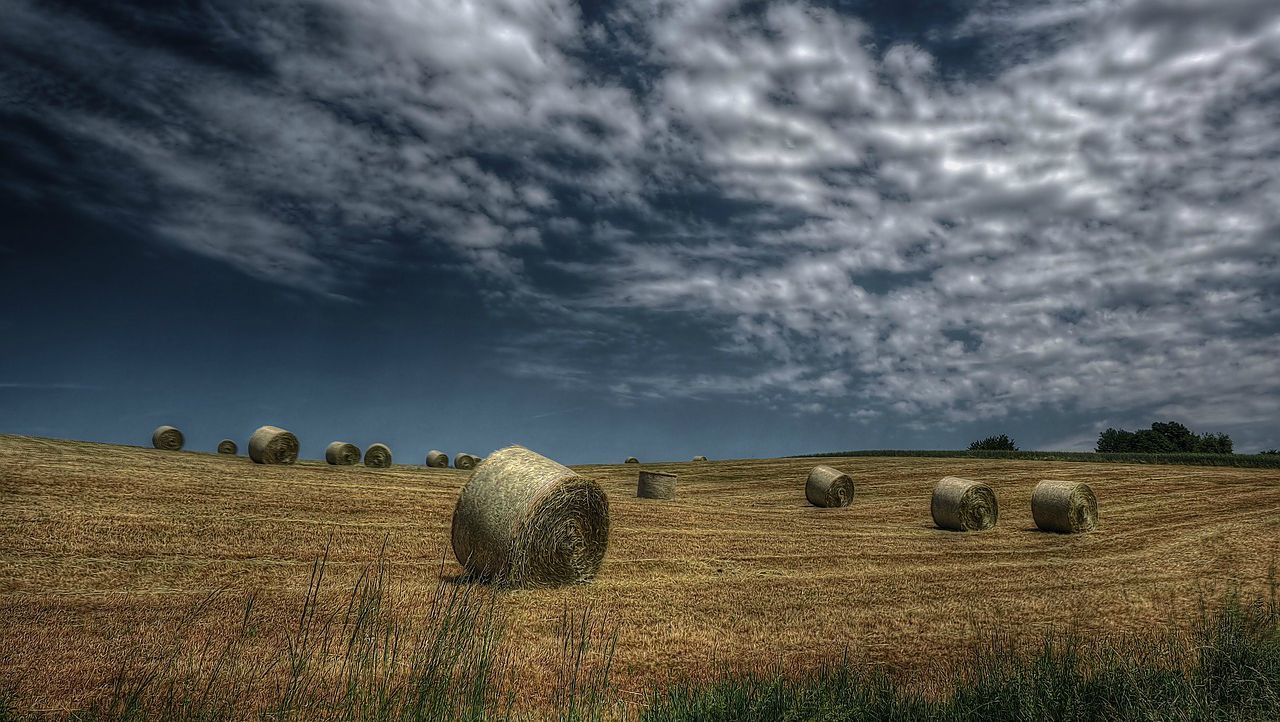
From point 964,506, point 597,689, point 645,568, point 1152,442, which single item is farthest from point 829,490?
point 1152,442

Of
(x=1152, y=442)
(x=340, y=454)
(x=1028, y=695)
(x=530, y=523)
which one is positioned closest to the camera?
(x=1028, y=695)

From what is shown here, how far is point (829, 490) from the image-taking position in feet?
82.8

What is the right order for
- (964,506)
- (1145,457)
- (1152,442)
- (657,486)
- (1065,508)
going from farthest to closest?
(1152,442) → (1145,457) → (657,486) → (964,506) → (1065,508)

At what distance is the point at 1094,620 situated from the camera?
9.20m

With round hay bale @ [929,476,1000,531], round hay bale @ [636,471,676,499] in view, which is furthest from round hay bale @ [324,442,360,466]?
round hay bale @ [929,476,1000,531]

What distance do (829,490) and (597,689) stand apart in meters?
21.0

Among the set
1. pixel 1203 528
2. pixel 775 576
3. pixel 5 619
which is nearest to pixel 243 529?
pixel 5 619

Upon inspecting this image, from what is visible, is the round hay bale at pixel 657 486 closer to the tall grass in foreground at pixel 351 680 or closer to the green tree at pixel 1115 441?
the tall grass in foreground at pixel 351 680

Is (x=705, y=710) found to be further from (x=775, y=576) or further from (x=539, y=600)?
(x=775, y=576)

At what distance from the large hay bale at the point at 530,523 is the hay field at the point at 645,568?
1.57 feet

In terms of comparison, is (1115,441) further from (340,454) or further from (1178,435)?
(340,454)

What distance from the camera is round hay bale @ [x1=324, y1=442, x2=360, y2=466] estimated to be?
1313 inches

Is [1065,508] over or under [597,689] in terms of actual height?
over

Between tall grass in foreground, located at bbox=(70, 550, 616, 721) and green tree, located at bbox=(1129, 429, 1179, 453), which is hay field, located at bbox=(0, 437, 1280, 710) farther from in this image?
green tree, located at bbox=(1129, 429, 1179, 453)
